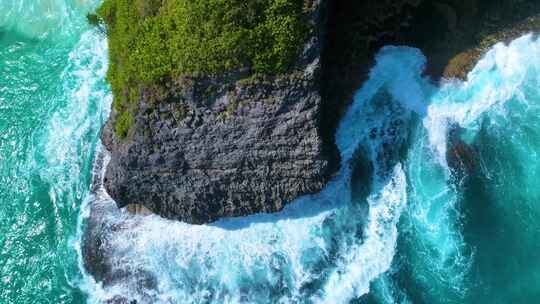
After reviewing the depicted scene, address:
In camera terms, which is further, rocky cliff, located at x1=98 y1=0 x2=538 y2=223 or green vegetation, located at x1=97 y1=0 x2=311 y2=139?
rocky cliff, located at x1=98 y1=0 x2=538 y2=223

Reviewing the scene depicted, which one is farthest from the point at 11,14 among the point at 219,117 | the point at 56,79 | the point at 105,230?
the point at 219,117

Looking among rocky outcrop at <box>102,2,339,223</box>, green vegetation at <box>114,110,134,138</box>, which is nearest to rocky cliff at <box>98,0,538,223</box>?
rocky outcrop at <box>102,2,339,223</box>

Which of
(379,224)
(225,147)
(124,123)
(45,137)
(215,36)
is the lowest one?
(45,137)

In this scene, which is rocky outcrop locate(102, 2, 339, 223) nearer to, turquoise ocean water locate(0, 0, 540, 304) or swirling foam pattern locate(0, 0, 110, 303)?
turquoise ocean water locate(0, 0, 540, 304)

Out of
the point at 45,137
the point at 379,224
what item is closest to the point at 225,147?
the point at 379,224

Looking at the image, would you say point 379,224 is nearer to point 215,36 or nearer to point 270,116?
point 270,116

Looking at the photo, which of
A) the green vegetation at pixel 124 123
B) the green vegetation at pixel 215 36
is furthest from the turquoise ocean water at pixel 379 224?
the green vegetation at pixel 215 36
